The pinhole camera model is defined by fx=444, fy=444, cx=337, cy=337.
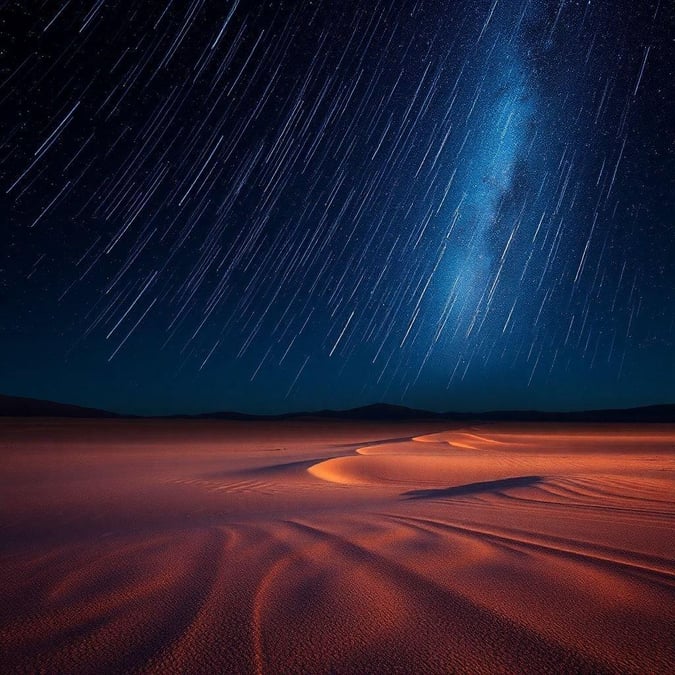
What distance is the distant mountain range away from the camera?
271 feet

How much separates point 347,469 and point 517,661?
10.6 m

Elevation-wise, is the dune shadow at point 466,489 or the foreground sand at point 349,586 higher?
the dune shadow at point 466,489

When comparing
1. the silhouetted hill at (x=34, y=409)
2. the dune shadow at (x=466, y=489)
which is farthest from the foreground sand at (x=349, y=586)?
the silhouetted hill at (x=34, y=409)

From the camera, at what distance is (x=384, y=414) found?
140750 millimetres

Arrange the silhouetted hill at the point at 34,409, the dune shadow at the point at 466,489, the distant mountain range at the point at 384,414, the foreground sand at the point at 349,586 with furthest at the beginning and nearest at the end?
the distant mountain range at the point at 384,414
the silhouetted hill at the point at 34,409
the dune shadow at the point at 466,489
the foreground sand at the point at 349,586

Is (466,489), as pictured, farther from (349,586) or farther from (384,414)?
(384,414)

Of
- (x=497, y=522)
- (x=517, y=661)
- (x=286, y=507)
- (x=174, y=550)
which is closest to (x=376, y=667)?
(x=517, y=661)

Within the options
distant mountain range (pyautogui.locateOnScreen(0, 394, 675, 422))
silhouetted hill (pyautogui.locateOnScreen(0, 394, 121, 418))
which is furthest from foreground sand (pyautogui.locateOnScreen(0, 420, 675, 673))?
silhouetted hill (pyautogui.locateOnScreen(0, 394, 121, 418))

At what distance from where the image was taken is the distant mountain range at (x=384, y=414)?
82.8m

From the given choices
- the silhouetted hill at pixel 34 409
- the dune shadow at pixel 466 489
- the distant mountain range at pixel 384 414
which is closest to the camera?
the dune shadow at pixel 466 489

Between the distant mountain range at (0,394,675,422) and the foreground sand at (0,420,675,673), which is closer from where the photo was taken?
the foreground sand at (0,420,675,673)

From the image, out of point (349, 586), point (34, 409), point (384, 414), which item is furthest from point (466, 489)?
point (384, 414)

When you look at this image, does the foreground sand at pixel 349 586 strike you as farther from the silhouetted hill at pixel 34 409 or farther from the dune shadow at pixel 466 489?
the silhouetted hill at pixel 34 409

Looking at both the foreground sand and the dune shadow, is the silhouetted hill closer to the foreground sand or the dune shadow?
the dune shadow
